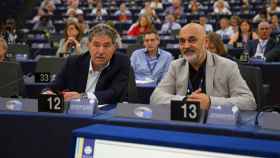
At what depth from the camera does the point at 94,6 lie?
53.2 ft

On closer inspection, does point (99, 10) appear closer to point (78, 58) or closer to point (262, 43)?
point (262, 43)

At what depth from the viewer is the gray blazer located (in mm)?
3379

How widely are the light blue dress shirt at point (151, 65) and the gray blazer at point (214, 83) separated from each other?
2.00m

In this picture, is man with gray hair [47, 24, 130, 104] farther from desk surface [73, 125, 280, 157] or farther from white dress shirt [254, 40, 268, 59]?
white dress shirt [254, 40, 268, 59]

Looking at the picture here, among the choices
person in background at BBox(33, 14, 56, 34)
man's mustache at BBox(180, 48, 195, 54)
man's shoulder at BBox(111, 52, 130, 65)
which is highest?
person in background at BBox(33, 14, 56, 34)

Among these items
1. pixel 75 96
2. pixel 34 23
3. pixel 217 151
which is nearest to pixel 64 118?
pixel 75 96

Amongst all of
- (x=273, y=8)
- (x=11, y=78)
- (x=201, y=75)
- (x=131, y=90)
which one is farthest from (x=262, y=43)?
(x=273, y=8)

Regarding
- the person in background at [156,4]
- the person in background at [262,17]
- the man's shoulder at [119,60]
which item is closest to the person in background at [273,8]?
the person in background at [262,17]

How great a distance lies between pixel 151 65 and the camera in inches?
229

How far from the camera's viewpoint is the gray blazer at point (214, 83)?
11.1ft

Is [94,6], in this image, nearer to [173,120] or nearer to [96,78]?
[96,78]

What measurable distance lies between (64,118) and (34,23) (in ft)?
40.7

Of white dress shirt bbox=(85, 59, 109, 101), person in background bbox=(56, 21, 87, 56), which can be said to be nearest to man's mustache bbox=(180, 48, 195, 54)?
white dress shirt bbox=(85, 59, 109, 101)

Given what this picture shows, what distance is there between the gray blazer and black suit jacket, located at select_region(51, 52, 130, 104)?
0.95 feet
